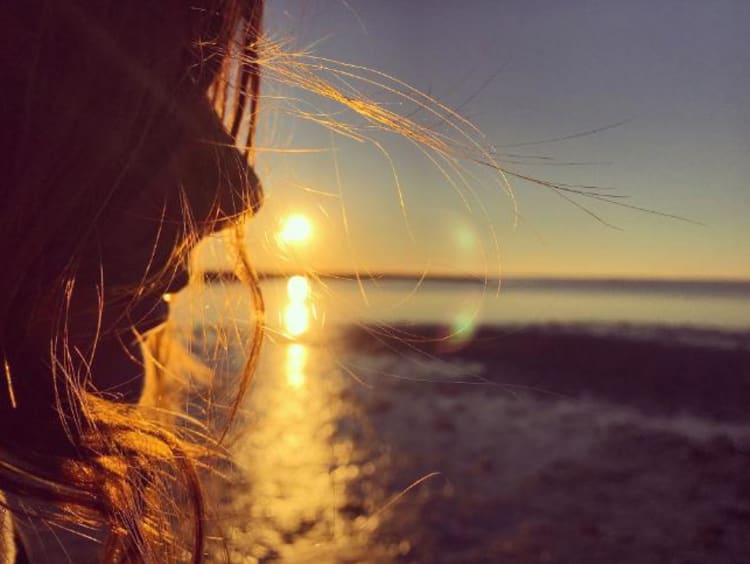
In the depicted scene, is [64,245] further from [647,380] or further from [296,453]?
[647,380]

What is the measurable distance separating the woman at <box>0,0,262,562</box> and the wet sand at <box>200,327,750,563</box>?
1.13ft

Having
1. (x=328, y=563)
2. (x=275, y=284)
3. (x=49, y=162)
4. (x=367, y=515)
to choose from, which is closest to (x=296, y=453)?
(x=367, y=515)

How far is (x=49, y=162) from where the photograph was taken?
2.69ft

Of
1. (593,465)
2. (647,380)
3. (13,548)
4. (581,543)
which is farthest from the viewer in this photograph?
(647,380)

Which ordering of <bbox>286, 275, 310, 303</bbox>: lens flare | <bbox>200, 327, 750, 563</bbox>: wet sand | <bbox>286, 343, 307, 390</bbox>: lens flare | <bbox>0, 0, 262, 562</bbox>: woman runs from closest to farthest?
<bbox>0, 0, 262, 562</bbox>: woman < <bbox>286, 275, 310, 303</bbox>: lens flare < <bbox>200, 327, 750, 563</bbox>: wet sand < <bbox>286, 343, 307, 390</bbox>: lens flare

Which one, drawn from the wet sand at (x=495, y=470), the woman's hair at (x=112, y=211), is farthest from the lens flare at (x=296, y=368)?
the woman's hair at (x=112, y=211)

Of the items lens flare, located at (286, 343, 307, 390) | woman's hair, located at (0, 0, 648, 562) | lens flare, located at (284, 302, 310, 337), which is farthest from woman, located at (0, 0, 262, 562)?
lens flare, located at (286, 343, 307, 390)

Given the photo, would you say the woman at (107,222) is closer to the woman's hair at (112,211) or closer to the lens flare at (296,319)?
the woman's hair at (112,211)

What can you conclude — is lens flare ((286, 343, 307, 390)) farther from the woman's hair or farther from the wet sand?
the woman's hair

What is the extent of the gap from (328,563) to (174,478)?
535cm

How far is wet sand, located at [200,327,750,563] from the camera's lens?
254 inches

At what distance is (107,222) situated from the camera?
905mm

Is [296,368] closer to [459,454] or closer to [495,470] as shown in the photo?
[459,454]

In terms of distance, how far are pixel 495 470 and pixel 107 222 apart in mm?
8267
